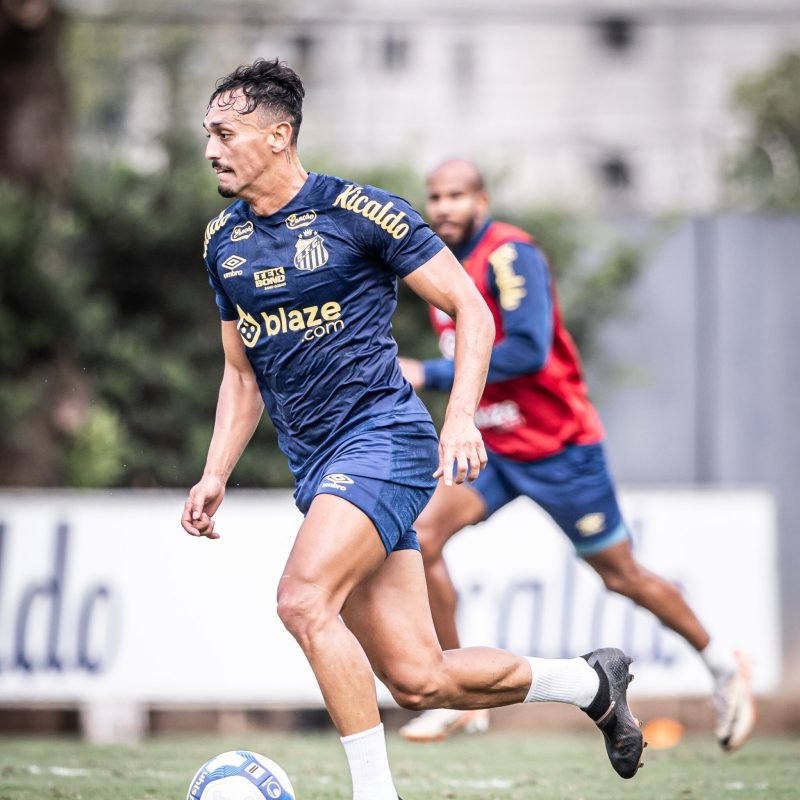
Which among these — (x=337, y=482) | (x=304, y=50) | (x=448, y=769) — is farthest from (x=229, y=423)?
(x=304, y=50)

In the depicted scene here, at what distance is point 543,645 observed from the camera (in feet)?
29.6

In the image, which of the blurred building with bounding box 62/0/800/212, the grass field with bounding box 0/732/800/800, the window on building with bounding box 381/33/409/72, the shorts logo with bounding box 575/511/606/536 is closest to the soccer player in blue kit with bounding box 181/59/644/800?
the grass field with bounding box 0/732/800/800

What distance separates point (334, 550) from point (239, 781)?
32.5 inches

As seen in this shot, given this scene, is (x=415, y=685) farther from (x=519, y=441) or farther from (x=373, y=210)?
(x=519, y=441)

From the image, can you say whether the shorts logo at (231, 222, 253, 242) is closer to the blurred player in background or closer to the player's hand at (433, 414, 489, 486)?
Answer: the player's hand at (433, 414, 489, 486)

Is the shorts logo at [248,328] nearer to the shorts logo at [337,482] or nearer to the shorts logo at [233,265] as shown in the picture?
the shorts logo at [233,265]

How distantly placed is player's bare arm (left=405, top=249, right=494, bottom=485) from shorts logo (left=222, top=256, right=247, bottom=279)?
1.82 ft

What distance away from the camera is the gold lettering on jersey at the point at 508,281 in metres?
6.34

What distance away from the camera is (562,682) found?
189 inches

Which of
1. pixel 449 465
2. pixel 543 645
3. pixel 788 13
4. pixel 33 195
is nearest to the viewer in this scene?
pixel 449 465

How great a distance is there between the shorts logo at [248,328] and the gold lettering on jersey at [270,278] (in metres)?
0.14

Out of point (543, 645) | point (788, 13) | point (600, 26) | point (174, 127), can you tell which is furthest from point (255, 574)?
point (600, 26)

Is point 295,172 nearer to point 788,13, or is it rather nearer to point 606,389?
point 606,389

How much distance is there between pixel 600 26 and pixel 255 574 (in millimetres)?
28407
